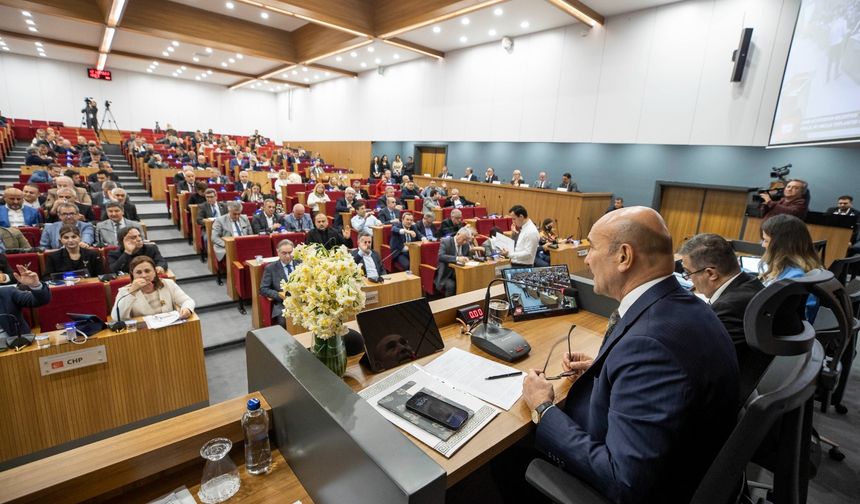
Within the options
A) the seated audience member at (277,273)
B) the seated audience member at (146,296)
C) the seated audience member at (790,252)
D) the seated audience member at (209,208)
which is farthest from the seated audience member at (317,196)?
the seated audience member at (790,252)

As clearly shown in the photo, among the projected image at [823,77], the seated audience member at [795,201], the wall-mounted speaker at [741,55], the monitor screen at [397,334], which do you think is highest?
the wall-mounted speaker at [741,55]

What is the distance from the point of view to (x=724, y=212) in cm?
795

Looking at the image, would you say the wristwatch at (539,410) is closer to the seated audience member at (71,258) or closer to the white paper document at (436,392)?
the white paper document at (436,392)

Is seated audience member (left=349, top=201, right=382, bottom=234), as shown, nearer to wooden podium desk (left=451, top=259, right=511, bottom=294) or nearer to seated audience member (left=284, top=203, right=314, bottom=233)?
seated audience member (left=284, top=203, right=314, bottom=233)

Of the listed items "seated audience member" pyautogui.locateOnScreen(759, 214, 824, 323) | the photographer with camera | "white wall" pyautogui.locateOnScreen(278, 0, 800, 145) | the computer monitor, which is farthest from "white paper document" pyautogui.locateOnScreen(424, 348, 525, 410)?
the photographer with camera

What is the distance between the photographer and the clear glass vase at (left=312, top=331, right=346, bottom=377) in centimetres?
140

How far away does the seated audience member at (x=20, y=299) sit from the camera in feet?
8.71

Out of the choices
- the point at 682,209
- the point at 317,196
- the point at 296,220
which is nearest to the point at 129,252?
the point at 296,220

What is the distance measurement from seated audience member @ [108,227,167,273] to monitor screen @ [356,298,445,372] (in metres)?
2.74

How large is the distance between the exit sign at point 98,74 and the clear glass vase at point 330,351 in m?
22.7

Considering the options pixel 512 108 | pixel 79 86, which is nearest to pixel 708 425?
pixel 512 108

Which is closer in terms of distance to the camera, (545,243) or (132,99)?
(545,243)

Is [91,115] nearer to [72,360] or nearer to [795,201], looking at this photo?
[72,360]

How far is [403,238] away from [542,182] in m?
5.31
